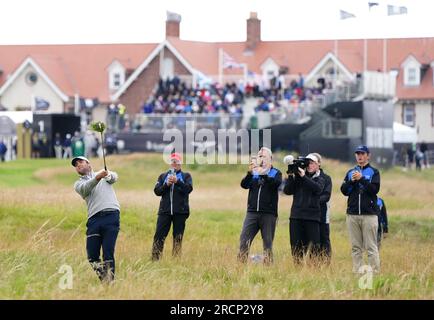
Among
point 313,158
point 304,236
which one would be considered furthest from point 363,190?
point 304,236

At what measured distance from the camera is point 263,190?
18484mm

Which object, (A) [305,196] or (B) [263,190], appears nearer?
(A) [305,196]

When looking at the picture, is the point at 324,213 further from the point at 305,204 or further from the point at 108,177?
the point at 108,177

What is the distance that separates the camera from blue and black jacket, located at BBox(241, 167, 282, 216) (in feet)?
60.3

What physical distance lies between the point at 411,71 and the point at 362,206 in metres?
55.0

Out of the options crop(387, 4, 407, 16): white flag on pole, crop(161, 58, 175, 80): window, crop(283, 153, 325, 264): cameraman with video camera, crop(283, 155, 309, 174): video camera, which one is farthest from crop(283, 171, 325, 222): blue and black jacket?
crop(161, 58, 175, 80): window

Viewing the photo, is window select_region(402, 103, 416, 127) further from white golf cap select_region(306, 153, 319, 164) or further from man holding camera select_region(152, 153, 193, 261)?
white golf cap select_region(306, 153, 319, 164)

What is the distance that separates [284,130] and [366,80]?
13.9 ft

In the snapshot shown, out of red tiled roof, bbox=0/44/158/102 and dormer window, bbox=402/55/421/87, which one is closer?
dormer window, bbox=402/55/421/87

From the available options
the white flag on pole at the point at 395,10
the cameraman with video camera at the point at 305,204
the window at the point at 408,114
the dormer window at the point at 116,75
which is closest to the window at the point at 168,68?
the dormer window at the point at 116,75

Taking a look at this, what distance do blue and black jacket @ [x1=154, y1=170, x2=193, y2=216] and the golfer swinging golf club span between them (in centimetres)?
329

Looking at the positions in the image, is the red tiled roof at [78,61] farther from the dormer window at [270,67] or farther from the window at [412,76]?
the window at [412,76]

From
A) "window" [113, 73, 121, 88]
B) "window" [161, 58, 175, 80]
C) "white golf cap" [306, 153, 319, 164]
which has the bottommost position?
"white golf cap" [306, 153, 319, 164]
